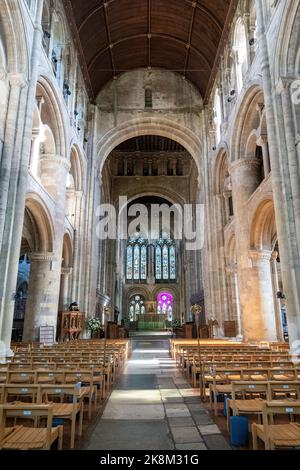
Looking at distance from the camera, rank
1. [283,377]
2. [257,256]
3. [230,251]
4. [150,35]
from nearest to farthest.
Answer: [283,377] → [257,256] → [230,251] → [150,35]

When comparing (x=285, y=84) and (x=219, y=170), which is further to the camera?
(x=219, y=170)

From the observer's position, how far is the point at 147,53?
2211 cm

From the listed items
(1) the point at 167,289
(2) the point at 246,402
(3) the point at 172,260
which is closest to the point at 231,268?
(2) the point at 246,402

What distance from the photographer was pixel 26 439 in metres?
2.63

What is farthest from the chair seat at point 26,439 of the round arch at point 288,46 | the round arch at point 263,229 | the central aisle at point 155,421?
the round arch at point 263,229

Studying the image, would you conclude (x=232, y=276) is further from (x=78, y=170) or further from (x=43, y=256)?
(x=78, y=170)

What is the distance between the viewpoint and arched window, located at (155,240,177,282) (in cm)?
4219

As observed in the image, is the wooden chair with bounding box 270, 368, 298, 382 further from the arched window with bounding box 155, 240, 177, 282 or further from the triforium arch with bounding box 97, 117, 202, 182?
the arched window with bounding box 155, 240, 177, 282

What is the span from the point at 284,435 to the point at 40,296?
12.2 m

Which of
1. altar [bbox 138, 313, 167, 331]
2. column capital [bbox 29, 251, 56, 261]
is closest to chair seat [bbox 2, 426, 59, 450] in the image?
column capital [bbox 29, 251, 56, 261]

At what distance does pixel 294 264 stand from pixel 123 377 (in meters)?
5.50

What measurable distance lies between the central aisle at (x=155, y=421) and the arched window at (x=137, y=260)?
35.2 m

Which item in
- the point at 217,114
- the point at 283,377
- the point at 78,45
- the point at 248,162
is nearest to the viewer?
the point at 283,377

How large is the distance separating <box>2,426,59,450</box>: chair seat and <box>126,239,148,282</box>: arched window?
128 ft
